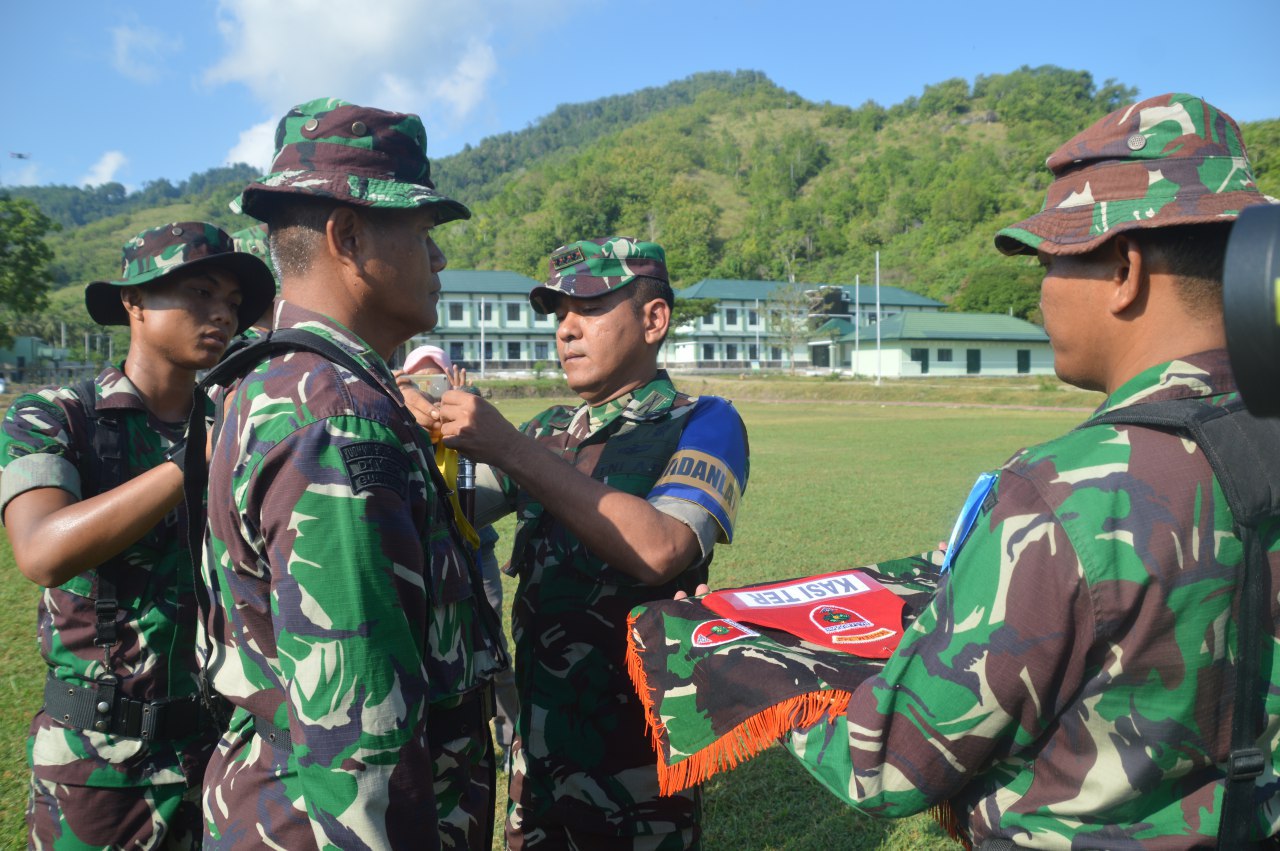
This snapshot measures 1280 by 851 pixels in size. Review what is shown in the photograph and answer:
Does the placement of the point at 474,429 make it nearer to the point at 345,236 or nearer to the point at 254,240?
the point at 345,236

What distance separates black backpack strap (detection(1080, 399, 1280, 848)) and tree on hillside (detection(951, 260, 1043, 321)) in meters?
76.4

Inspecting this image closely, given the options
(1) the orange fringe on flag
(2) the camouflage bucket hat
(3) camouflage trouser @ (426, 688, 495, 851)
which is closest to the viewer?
(2) the camouflage bucket hat

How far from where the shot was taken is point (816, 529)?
11.8m

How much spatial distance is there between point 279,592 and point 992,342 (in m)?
68.9

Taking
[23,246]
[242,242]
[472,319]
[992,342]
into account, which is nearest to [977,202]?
[992,342]

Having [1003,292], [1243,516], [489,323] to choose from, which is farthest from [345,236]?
[1003,292]

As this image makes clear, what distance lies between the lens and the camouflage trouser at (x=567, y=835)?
9.05ft

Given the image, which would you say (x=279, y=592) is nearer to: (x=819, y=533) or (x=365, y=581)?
(x=365, y=581)

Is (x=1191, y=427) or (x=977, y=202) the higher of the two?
(x=977, y=202)

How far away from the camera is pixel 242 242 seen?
4059mm

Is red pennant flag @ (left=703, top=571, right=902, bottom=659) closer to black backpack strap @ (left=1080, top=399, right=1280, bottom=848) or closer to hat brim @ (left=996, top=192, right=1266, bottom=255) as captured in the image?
black backpack strap @ (left=1080, top=399, right=1280, bottom=848)

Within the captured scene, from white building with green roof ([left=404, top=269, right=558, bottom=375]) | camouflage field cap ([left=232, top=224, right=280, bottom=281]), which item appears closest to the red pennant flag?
camouflage field cap ([left=232, top=224, right=280, bottom=281])

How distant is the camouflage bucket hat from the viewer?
154cm

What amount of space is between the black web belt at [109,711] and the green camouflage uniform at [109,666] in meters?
0.02
